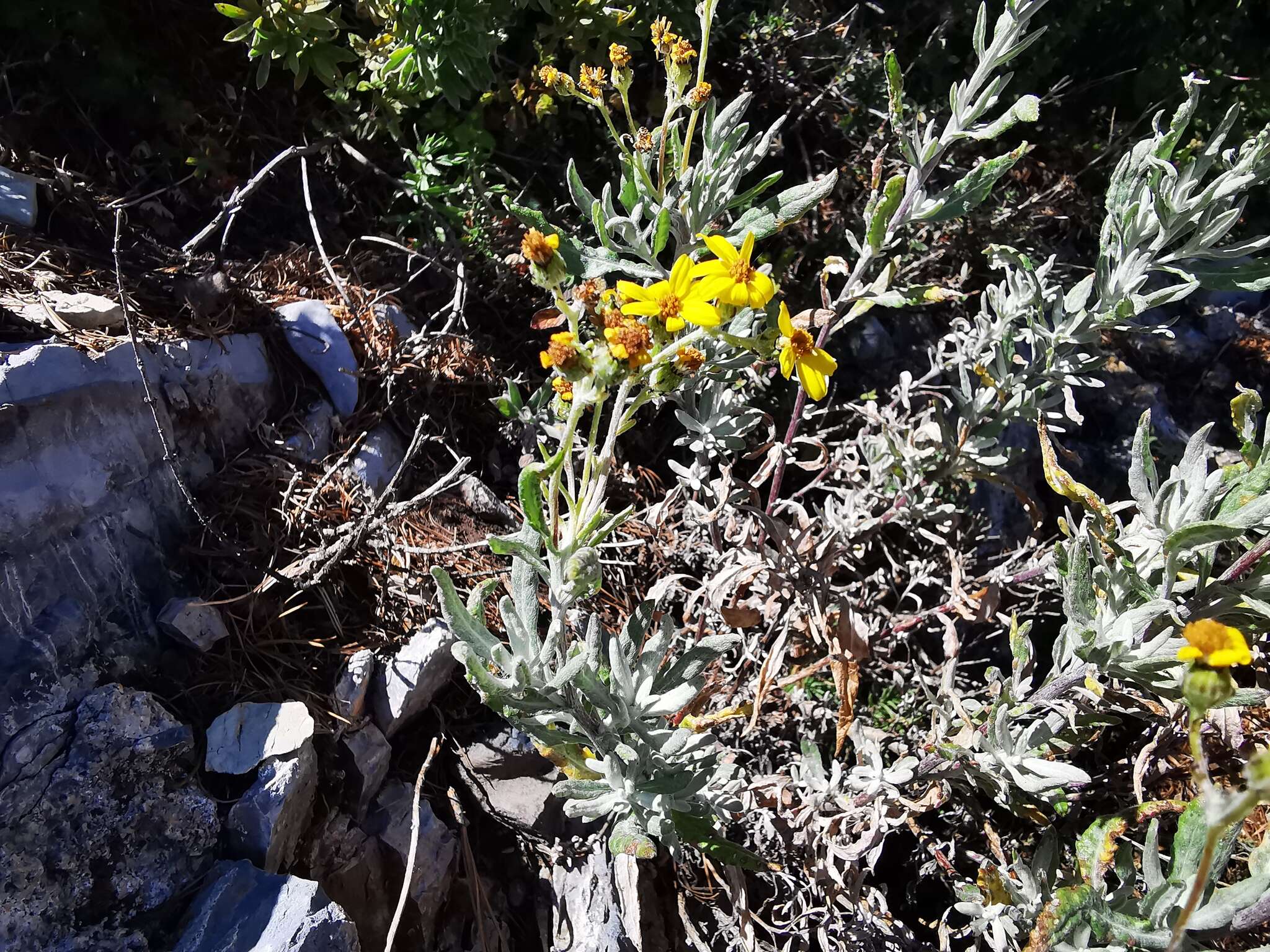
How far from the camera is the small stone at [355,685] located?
2.09 meters

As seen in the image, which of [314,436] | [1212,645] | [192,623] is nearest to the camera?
[1212,645]

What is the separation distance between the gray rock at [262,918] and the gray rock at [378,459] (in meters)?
Result: 1.11

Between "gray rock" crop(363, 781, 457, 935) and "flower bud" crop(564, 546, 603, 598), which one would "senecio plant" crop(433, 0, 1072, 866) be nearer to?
"flower bud" crop(564, 546, 603, 598)

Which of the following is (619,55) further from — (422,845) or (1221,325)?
(1221,325)

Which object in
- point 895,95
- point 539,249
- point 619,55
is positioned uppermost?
point 619,55

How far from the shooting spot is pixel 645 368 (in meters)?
1.45

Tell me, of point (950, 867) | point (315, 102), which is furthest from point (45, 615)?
point (950, 867)

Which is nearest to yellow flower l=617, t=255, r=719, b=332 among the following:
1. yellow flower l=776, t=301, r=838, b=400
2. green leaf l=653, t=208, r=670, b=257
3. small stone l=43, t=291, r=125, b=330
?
yellow flower l=776, t=301, r=838, b=400

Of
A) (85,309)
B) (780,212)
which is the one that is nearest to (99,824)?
(85,309)

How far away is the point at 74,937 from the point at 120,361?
1349mm

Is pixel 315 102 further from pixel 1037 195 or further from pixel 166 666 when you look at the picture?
pixel 1037 195

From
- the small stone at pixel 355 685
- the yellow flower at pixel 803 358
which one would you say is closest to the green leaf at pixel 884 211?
the yellow flower at pixel 803 358

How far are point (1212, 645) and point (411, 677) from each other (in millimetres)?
1804

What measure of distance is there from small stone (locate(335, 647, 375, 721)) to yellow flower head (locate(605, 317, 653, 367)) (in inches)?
49.3
